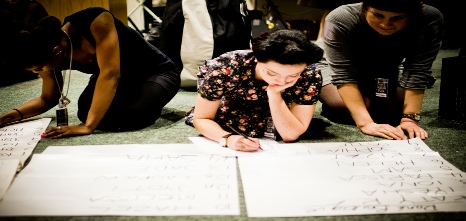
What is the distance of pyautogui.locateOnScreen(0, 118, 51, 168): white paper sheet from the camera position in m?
1.04

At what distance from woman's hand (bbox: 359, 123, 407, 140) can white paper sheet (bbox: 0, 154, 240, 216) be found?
0.52 metres

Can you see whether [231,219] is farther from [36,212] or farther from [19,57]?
[19,57]

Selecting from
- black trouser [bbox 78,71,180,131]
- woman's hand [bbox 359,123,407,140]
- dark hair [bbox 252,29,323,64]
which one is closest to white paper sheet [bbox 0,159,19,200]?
black trouser [bbox 78,71,180,131]

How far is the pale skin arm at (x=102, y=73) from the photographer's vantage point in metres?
1.21

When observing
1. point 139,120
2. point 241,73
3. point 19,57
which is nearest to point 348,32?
point 241,73

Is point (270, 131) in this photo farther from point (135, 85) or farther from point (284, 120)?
point (135, 85)

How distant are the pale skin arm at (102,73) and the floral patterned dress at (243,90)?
0.98 ft

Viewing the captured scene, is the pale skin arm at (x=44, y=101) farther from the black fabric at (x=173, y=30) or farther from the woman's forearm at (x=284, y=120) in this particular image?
the woman's forearm at (x=284, y=120)

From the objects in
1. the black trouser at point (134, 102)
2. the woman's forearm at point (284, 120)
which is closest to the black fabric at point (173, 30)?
the black trouser at point (134, 102)

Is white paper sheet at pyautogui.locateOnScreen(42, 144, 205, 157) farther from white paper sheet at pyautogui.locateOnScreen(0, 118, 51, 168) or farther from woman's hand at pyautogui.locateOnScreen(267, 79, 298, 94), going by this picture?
woman's hand at pyautogui.locateOnScreen(267, 79, 298, 94)

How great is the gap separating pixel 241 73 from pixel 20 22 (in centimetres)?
65

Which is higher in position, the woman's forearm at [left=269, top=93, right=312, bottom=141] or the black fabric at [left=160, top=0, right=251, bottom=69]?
the black fabric at [left=160, top=0, right=251, bottom=69]

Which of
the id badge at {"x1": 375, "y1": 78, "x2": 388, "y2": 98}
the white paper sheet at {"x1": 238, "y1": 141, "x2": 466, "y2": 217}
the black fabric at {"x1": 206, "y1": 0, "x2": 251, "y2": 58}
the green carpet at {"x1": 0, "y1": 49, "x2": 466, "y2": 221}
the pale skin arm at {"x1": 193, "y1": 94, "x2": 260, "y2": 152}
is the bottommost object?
the green carpet at {"x1": 0, "y1": 49, "x2": 466, "y2": 221}

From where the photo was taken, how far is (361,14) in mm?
1266
